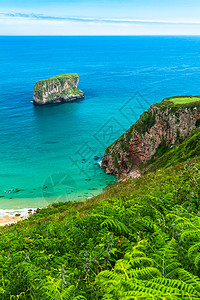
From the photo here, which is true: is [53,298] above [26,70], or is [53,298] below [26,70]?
below

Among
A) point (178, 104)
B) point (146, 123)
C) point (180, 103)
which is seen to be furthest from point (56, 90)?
point (178, 104)

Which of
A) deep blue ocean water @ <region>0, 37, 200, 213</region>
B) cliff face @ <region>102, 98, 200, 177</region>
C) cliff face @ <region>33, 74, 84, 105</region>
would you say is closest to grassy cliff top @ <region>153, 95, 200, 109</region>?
cliff face @ <region>102, 98, 200, 177</region>

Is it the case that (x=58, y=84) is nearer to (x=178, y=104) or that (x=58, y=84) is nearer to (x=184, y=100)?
(x=184, y=100)


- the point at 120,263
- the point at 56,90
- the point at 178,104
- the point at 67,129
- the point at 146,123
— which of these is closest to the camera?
the point at 120,263

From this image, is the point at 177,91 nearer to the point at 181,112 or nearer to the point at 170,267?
the point at 181,112

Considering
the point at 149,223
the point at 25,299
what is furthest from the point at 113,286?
the point at 149,223

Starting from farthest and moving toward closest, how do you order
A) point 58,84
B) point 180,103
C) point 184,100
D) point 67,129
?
point 58,84 → point 67,129 → point 184,100 → point 180,103
